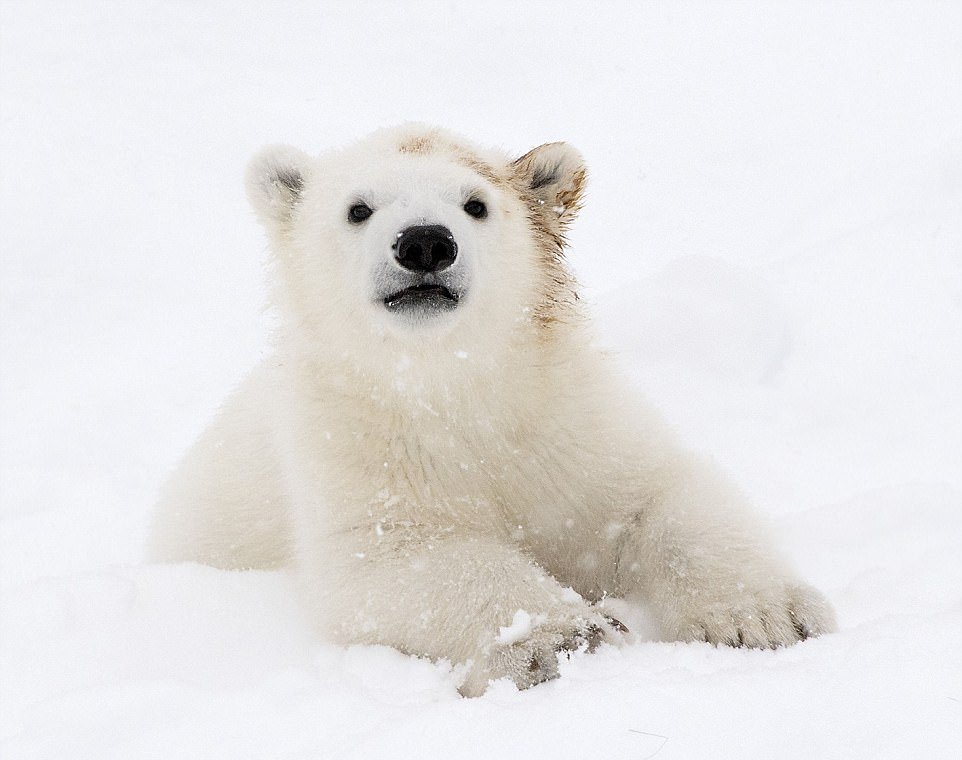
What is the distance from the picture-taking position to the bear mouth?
115 inches

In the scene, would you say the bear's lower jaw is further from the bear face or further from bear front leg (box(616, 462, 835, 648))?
bear front leg (box(616, 462, 835, 648))

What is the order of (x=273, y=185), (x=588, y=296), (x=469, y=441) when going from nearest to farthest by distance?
(x=469, y=441)
(x=273, y=185)
(x=588, y=296)

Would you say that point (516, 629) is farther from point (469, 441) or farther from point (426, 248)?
point (426, 248)

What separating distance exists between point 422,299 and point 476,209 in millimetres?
501

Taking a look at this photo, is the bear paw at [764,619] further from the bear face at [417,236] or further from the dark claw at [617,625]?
the bear face at [417,236]

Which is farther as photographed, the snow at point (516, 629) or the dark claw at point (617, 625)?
the dark claw at point (617, 625)

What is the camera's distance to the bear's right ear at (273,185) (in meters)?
3.64

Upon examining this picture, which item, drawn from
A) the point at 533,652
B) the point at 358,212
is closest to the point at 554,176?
the point at 358,212

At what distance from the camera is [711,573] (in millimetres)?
2811

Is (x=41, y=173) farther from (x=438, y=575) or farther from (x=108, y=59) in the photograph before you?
(x=438, y=575)

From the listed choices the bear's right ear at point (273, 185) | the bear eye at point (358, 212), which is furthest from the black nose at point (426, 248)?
the bear's right ear at point (273, 185)

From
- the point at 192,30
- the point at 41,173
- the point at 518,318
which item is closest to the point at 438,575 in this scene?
the point at 518,318

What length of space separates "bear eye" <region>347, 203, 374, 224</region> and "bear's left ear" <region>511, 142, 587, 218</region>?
28.8 inches

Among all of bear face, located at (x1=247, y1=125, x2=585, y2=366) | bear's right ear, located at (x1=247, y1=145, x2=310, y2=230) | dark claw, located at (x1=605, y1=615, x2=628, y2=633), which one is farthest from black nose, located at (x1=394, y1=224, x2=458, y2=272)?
dark claw, located at (x1=605, y1=615, x2=628, y2=633)
